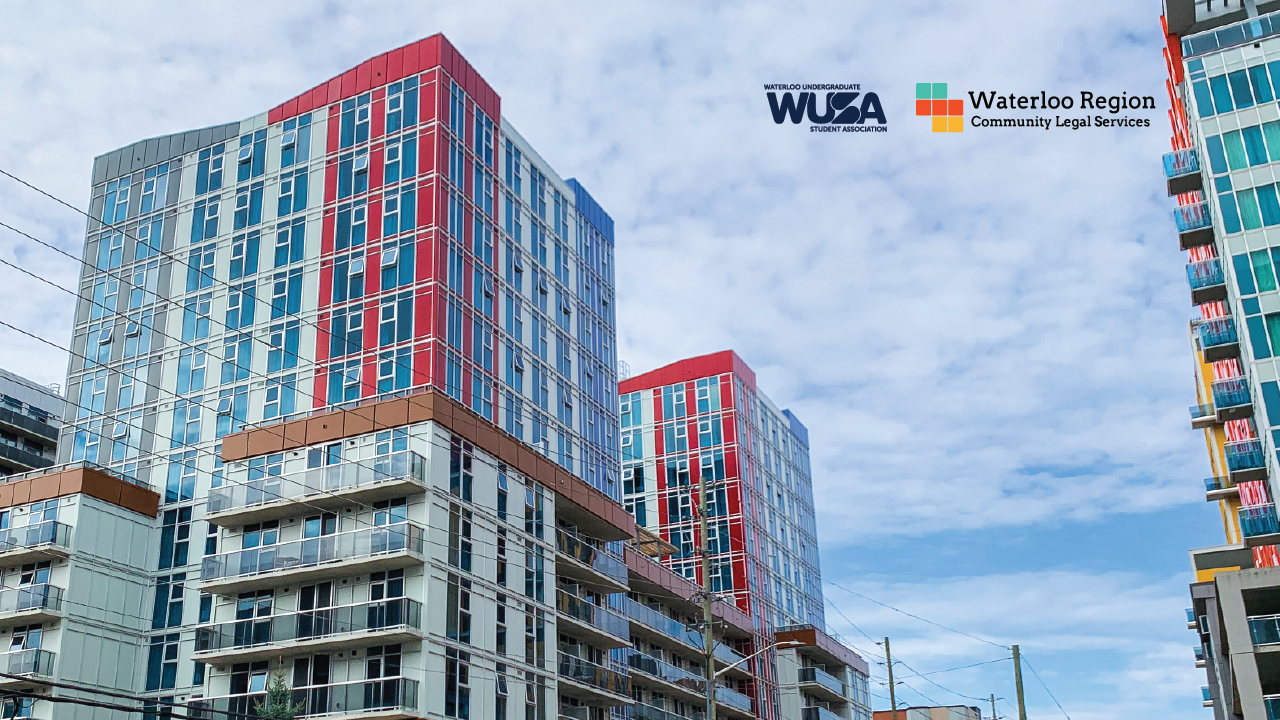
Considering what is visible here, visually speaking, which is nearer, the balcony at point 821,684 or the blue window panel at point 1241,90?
the blue window panel at point 1241,90

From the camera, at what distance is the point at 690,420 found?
91.0 m

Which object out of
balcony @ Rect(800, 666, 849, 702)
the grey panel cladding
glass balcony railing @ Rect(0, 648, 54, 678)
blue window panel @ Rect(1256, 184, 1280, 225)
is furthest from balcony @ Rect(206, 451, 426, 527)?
balcony @ Rect(800, 666, 849, 702)

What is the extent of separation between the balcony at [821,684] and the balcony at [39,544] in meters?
52.1

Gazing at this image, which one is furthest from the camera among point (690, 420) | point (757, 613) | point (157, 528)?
point (690, 420)

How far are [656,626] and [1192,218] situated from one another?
113 ft

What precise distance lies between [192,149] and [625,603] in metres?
31.0

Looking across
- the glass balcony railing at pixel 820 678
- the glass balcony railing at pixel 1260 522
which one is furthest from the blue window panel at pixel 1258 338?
the glass balcony railing at pixel 820 678

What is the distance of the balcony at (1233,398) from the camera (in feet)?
172

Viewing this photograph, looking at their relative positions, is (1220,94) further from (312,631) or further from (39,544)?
(39,544)

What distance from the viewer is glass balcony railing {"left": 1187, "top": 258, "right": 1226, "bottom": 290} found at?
55.8 metres

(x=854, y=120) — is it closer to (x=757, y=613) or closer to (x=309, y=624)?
(x=309, y=624)

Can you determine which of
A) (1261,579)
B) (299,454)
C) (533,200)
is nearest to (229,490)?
(299,454)

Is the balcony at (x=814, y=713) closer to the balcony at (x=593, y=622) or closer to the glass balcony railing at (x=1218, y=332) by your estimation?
the balcony at (x=593, y=622)

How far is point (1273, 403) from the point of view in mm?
47594
